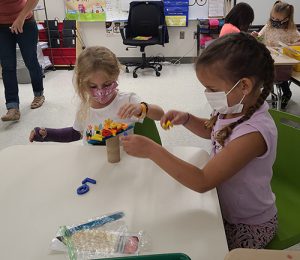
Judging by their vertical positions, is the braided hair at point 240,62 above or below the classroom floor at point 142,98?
above

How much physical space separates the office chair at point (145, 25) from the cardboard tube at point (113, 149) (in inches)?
144

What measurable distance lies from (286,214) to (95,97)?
94 cm

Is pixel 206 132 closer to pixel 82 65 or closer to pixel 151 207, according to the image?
pixel 151 207

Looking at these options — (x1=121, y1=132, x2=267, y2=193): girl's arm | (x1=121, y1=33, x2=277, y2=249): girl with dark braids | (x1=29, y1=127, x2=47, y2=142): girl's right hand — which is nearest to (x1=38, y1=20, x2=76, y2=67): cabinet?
(x1=29, y1=127, x2=47, y2=142): girl's right hand

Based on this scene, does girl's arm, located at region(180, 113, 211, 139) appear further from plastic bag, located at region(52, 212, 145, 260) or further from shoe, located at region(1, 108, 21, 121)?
shoe, located at region(1, 108, 21, 121)

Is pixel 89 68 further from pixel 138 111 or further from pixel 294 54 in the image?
pixel 294 54

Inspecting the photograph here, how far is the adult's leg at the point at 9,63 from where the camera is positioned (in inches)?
119

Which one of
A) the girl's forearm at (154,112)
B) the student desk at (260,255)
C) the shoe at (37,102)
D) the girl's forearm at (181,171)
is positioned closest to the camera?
the student desk at (260,255)

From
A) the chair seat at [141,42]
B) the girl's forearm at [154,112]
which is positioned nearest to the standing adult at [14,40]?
the chair seat at [141,42]

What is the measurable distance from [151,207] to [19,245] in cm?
35

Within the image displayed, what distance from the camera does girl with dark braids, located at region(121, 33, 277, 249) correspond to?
0.90 metres

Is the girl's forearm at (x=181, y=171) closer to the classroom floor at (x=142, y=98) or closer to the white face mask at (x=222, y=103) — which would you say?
Result: the white face mask at (x=222, y=103)

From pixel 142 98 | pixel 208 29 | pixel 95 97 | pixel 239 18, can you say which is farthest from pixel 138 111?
pixel 208 29

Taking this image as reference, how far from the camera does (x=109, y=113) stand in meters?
1.50
